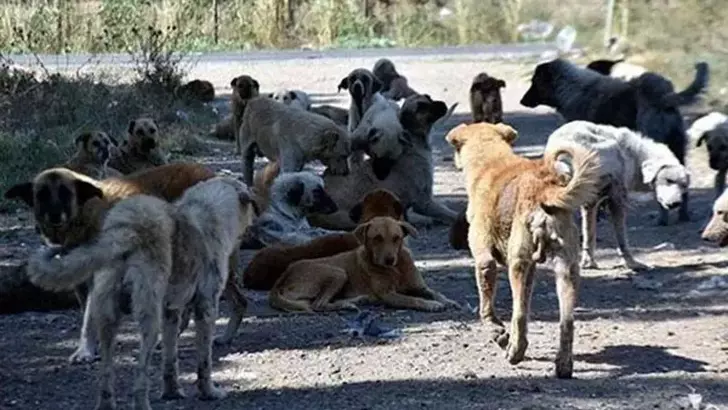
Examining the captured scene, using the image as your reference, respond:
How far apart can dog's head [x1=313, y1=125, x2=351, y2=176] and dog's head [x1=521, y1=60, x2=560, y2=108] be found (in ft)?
10.9

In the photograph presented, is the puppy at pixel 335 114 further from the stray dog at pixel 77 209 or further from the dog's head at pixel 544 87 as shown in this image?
the stray dog at pixel 77 209

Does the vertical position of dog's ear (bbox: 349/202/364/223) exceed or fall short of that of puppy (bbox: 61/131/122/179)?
it falls short

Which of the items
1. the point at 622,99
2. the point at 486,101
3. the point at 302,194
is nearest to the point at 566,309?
the point at 302,194

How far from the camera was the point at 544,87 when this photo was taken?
709 inches

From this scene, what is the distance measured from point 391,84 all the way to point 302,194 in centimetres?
746

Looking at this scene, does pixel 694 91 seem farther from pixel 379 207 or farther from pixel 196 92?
pixel 196 92

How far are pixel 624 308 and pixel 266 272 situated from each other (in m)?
2.46

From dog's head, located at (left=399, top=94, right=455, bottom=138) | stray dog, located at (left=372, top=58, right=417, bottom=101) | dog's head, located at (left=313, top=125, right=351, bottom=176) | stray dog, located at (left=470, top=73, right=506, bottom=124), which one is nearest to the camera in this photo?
dog's head, located at (left=399, top=94, right=455, bottom=138)

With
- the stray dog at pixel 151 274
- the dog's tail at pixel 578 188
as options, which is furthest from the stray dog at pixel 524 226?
the stray dog at pixel 151 274

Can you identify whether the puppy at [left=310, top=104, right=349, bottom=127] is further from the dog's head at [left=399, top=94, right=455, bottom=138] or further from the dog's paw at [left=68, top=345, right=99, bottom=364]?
the dog's paw at [left=68, top=345, right=99, bottom=364]

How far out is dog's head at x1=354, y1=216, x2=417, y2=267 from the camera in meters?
11.0

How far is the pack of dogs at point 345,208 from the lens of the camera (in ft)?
26.1

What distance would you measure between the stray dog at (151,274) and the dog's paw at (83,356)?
3.72ft

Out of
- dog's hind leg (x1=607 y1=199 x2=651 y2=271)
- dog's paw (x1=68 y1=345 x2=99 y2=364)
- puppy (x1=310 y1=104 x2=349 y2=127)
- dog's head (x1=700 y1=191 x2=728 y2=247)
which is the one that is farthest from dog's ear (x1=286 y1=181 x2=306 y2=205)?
puppy (x1=310 y1=104 x2=349 y2=127)
